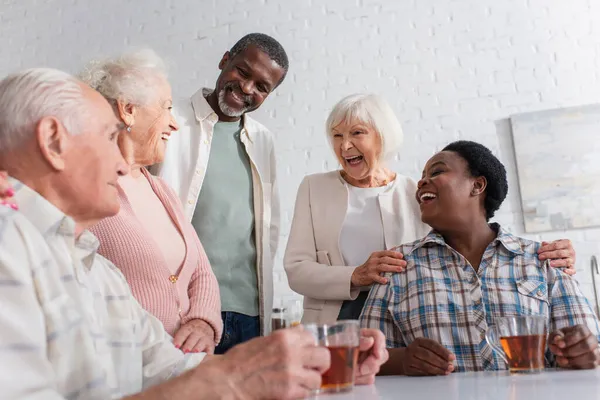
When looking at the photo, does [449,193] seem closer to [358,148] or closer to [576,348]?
[358,148]

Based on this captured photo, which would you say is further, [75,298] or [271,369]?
[75,298]

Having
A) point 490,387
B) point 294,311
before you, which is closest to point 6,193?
point 490,387

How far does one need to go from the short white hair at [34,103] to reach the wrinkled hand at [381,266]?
103cm

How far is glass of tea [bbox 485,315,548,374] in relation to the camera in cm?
116

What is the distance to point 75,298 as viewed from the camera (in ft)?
2.69

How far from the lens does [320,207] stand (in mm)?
2199

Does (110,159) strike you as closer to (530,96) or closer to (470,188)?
(470,188)

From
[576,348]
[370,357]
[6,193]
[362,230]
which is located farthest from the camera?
[362,230]

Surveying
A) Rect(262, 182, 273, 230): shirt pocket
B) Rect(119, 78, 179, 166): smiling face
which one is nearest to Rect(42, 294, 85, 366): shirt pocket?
Rect(119, 78, 179, 166): smiling face

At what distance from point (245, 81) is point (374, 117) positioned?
51 cm

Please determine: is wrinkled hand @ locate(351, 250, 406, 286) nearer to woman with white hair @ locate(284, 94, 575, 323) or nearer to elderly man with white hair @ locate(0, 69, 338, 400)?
woman with white hair @ locate(284, 94, 575, 323)

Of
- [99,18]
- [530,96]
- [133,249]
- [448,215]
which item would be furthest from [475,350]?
[99,18]

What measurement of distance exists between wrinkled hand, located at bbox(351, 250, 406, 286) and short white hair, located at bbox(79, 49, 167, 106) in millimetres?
749

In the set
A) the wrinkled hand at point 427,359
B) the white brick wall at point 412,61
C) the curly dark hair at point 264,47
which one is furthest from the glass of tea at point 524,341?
the white brick wall at point 412,61
